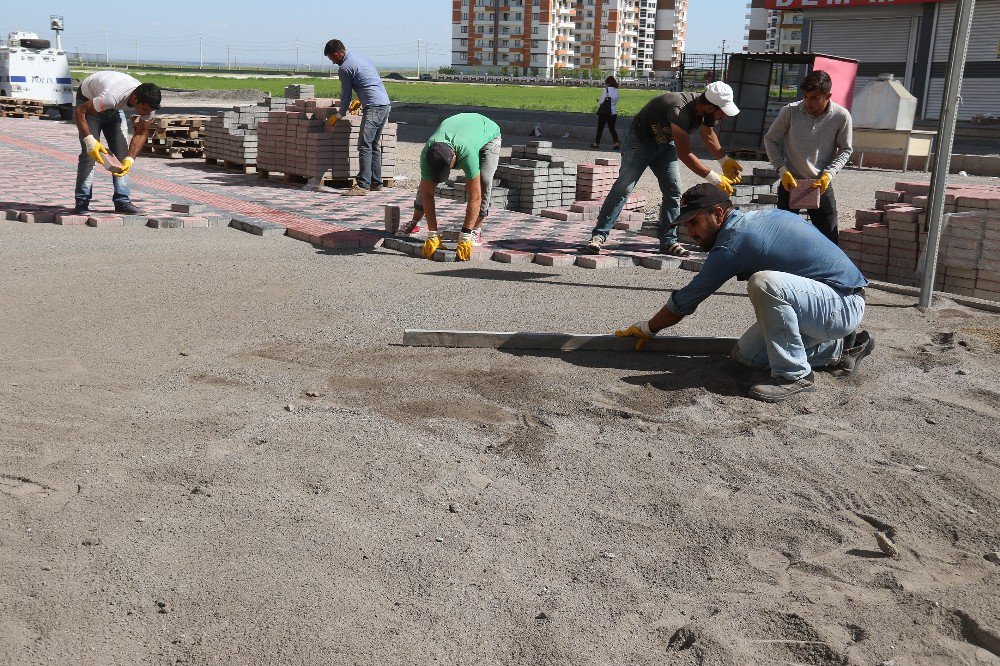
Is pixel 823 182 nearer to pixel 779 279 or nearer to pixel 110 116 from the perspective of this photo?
pixel 779 279

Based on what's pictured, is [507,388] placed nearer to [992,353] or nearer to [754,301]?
[754,301]

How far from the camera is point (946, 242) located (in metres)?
7.89

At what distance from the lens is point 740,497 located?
146 inches

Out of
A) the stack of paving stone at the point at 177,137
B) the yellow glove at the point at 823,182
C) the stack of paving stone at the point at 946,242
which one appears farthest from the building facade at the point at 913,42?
the yellow glove at the point at 823,182

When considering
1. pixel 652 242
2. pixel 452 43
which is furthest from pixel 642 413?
pixel 452 43

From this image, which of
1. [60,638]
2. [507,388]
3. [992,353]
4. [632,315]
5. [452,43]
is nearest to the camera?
[60,638]

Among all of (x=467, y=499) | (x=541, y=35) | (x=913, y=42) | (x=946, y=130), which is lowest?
(x=467, y=499)

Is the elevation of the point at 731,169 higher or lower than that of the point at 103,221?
higher

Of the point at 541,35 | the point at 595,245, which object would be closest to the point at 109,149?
the point at 595,245

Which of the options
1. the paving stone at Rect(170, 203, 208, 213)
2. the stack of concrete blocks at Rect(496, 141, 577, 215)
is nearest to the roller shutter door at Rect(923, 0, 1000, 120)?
the stack of concrete blocks at Rect(496, 141, 577, 215)

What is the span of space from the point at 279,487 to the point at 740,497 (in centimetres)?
177

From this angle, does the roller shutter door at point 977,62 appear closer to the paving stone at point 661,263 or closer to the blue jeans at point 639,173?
the blue jeans at point 639,173

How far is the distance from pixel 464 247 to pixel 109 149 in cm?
435

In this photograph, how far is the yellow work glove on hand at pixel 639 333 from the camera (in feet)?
17.5
